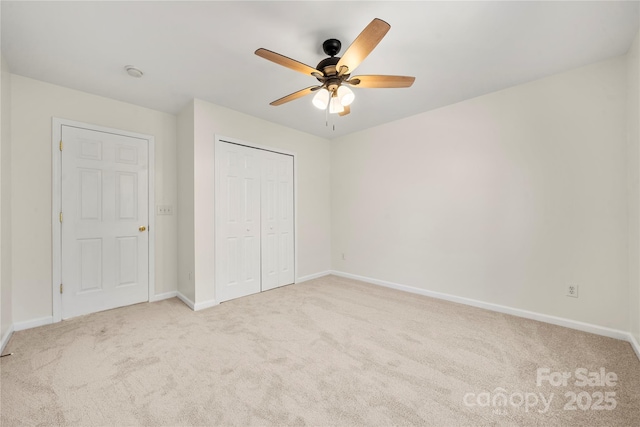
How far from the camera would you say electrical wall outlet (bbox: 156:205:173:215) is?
3.37 metres

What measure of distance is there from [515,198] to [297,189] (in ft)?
9.51

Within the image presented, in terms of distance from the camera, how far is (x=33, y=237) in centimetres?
256

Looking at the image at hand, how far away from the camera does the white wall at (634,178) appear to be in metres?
2.02

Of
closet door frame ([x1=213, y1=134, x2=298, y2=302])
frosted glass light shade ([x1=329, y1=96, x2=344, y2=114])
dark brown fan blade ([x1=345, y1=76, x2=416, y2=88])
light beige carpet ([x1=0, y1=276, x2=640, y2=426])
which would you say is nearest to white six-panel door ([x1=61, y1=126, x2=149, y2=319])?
light beige carpet ([x1=0, y1=276, x2=640, y2=426])

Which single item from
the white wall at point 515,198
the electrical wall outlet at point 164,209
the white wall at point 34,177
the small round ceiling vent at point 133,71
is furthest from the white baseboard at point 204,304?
the small round ceiling vent at point 133,71

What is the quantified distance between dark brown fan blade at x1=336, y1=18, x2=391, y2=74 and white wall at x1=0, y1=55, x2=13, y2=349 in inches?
111

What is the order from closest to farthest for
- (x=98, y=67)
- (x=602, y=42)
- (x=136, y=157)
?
(x=602, y=42) < (x=98, y=67) < (x=136, y=157)

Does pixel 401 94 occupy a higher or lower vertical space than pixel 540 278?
higher

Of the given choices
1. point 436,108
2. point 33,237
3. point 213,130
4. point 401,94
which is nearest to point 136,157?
point 213,130

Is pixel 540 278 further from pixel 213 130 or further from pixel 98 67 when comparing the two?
pixel 98 67

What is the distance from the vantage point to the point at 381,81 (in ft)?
6.44

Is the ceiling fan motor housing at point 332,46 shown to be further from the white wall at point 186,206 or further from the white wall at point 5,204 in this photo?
the white wall at point 5,204

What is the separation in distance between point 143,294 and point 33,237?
3.97ft

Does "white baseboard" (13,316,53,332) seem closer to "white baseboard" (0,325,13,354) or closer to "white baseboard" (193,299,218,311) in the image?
"white baseboard" (0,325,13,354)
